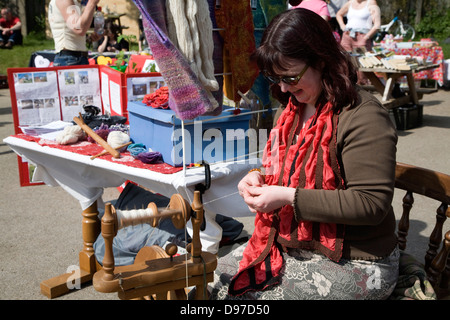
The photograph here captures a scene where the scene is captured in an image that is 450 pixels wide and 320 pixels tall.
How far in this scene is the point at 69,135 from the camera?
2525 millimetres

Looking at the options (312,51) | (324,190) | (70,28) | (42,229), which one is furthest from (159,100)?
(70,28)

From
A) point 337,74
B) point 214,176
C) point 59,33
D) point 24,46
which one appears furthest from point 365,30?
point 24,46

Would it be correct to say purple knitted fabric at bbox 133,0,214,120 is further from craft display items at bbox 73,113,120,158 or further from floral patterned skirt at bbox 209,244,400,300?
floral patterned skirt at bbox 209,244,400,300

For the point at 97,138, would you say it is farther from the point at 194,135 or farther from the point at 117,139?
the point at 194,135

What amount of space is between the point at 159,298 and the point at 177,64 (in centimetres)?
86

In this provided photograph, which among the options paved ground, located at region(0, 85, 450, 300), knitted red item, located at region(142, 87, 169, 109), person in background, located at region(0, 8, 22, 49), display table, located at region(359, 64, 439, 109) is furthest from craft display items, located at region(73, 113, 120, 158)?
person in background, located at region(0, 8, 22, 49)

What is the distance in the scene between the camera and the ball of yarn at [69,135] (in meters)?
2.52

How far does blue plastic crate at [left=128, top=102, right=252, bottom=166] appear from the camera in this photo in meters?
2.17

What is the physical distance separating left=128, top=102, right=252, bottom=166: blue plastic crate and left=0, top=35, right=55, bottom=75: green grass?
9.75m

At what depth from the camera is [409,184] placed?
1722mm

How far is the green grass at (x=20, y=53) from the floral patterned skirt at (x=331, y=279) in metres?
10.9

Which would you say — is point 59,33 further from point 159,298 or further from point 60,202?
point 159,298

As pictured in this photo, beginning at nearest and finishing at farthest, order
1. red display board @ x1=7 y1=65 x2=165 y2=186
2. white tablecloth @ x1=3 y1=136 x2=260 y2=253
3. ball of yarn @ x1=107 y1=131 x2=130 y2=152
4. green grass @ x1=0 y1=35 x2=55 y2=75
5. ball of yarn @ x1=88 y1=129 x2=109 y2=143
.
A: white tablecloth @ x1=3 y1=136 x2=260 y2=253, ball of yarn @ x1=107 y1=131 x2=130 y2=152, ball of yarn @ x1=88 y1=129 x2=109 y2=143, red display board @ x1=7 y1=65 x2=165 y2=186, green grass @ x1=0 y1=35 x2=55 y2=75

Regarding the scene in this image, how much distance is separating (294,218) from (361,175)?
0.85 feet
